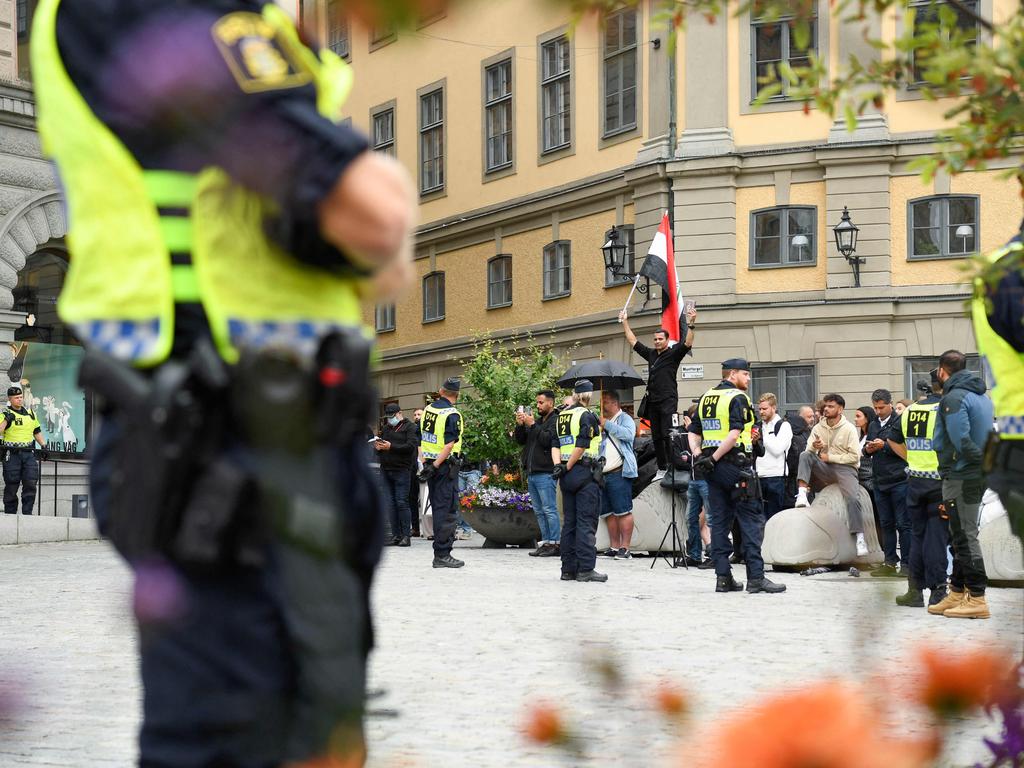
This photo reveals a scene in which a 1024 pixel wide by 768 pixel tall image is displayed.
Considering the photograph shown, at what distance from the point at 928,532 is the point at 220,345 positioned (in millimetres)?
10659

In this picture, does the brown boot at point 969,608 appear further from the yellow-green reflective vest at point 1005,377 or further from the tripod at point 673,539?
the tripod at point 673,539

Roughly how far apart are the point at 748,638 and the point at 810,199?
20.8 m

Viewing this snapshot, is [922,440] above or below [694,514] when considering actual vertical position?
above

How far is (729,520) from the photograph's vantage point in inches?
527

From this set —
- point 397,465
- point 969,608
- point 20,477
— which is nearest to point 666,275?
point 397,465

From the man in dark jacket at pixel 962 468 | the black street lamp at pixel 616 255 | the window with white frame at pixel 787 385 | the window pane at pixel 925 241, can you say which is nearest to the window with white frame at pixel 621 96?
the black street lamp at pixel 616 255

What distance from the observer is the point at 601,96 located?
32.1 meters

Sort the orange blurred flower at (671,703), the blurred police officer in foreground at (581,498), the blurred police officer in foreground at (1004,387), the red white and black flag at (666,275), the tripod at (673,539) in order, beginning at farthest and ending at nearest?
the red white and black flag at (666,275) → the tripod at (673,539) → the blurred police officer in foreground at (581,498) → the blurred police officer in foreground at (1004,387) → the orange blurred flower at (671,703)

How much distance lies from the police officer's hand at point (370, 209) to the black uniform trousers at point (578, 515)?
1263 centimetres

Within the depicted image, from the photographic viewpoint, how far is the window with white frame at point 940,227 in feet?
92.8

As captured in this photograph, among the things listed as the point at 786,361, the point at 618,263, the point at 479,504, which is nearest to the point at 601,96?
the point at 618,263

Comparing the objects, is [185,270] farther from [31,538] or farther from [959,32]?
[31,538]

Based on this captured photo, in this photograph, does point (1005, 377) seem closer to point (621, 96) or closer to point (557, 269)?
point (621, 96)

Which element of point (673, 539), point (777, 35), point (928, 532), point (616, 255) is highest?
point (616, 255)
